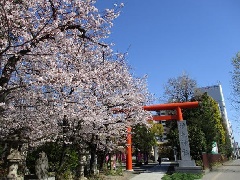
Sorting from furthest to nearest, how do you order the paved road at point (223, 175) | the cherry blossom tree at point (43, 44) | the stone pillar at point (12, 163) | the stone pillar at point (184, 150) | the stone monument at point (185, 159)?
the stone pillar at point (184, 150)
the stone monument at point (185, 159)
the paved road at point (223, 175)
the stone pillar at point (12, 163)
the cherry blossom tree at point (43, 44)

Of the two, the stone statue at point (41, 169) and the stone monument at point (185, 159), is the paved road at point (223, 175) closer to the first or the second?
the stone monument at point (185, 159)

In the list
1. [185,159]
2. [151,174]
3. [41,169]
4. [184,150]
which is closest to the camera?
[41,169]

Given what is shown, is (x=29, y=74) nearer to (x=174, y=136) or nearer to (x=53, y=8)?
(x=53, y=8)

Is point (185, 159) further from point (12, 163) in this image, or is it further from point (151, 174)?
point (12, 163)

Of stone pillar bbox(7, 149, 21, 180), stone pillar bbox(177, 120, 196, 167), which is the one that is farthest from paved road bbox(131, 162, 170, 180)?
stone pillar bbox(7, 149, 21, 180)

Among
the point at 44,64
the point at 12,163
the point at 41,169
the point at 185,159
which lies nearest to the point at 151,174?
the point at 185,159

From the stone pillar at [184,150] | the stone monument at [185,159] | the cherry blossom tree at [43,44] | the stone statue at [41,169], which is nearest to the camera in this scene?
the cherry blossom tree at [43,44]

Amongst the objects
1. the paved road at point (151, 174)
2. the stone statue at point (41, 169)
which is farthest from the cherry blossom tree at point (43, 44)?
the paved road at point (151, 174)

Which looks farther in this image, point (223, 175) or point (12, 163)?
Answer: point (223, 175)

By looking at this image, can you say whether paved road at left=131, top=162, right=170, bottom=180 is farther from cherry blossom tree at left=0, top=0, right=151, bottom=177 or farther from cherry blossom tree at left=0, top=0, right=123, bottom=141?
cherry blossom tree at left=0, top=0, right=123, bottom=141

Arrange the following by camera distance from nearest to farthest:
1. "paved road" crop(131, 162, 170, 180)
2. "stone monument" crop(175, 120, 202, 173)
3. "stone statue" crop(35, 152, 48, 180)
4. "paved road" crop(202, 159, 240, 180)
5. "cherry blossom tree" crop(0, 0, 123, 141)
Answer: "cherry blossom tree" crop(0, 0, 123, 141) < "stone statue" crop(35, 152, 48, 180) < "paved road" crop(202, 159, 240, 180) < "paved road" crop(131, 162, 170, 180) < "stone monument" crop(175, 120, 202, 173)

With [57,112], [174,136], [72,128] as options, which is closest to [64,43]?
[57,112]

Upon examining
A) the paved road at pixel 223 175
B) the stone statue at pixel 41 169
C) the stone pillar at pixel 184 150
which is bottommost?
the paved road at pixel 223 175

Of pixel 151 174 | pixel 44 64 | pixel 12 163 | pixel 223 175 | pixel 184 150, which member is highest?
pixel 44 64
